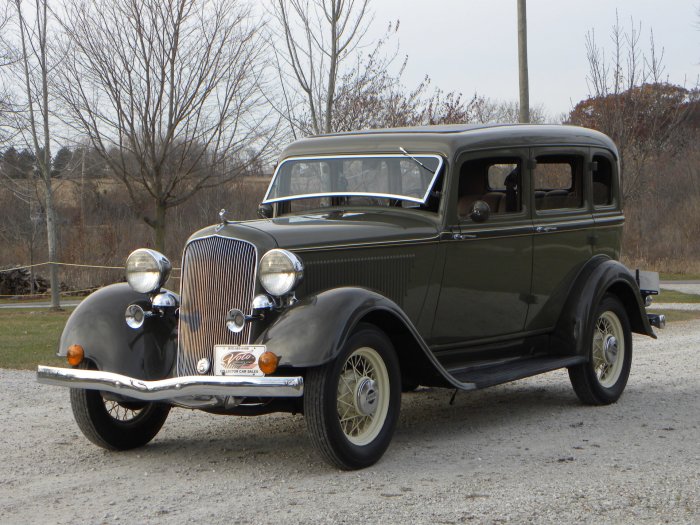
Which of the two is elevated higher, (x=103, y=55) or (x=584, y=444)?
(x=103, y=55)

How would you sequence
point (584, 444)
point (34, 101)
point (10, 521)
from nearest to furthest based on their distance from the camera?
point (10, 521) < point (584, 444) < point (34, 101)

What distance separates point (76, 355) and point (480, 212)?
2.77 metres

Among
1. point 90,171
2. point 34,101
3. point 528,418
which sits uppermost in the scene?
point 34,101

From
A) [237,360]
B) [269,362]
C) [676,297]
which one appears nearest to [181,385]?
[237,360]

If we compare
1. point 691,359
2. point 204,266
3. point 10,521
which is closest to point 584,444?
point 204,266

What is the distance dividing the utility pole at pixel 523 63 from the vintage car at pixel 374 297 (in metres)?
6.37

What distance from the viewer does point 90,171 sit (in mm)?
17562

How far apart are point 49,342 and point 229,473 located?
7.54 meters

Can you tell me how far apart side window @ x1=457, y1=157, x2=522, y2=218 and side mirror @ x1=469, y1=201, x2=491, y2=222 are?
29 cm

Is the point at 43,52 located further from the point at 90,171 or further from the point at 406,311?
the point at 406,311

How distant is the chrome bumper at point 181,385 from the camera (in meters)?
4.98

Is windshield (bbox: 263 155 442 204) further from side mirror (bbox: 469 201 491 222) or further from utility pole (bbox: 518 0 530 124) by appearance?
utility pole (bbox: 518 0 530 124)

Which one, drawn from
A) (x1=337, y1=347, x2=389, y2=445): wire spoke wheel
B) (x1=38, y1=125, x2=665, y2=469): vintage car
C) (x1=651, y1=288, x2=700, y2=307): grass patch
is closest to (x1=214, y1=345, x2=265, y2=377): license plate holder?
(x1=38, y1=125, x2=665, y2=469): vintage car

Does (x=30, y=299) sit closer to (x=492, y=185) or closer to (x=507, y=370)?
(x=492, y=185)
